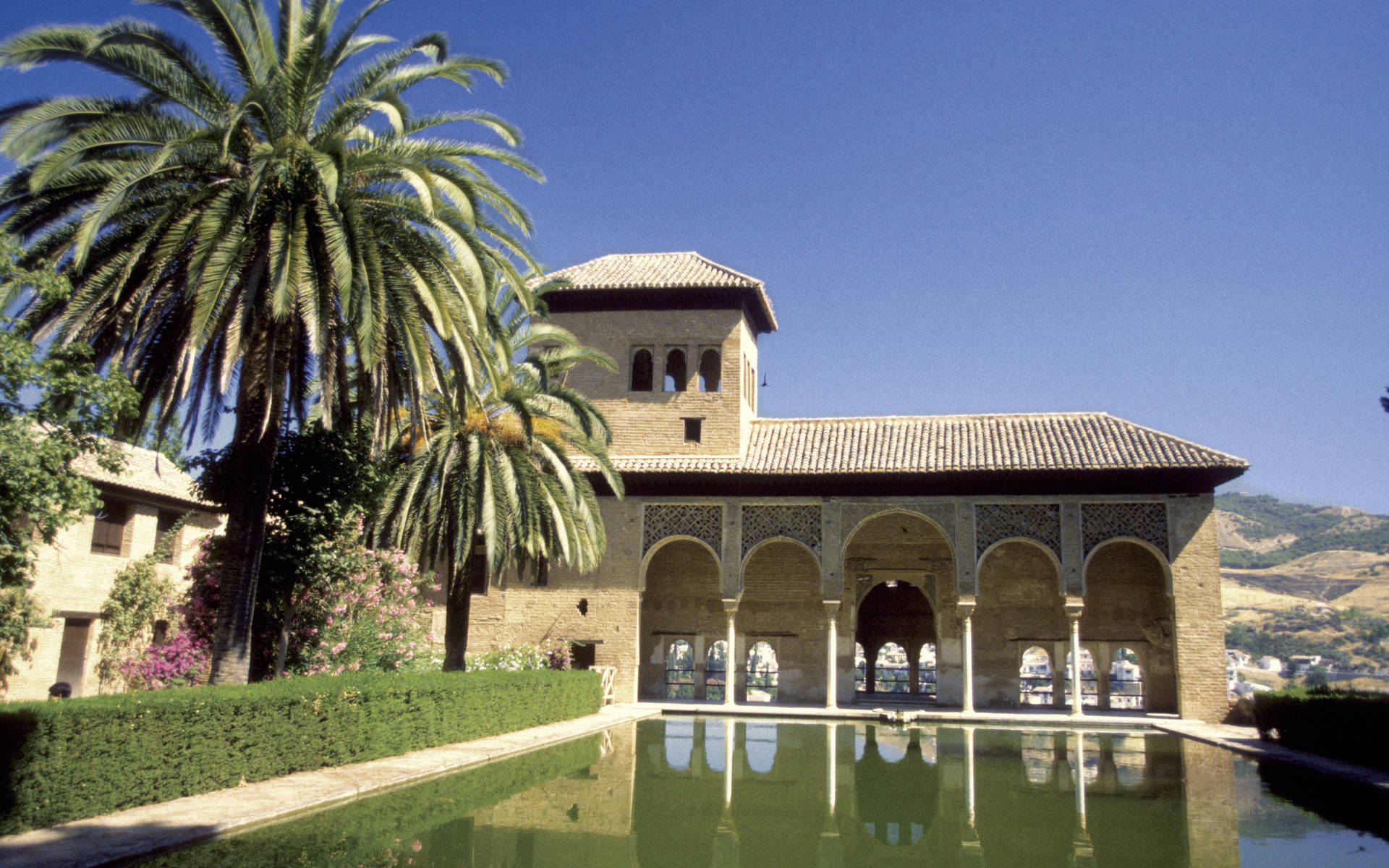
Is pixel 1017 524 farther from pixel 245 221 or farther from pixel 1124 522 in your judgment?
pixel 245 221

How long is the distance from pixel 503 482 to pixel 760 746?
225 inches

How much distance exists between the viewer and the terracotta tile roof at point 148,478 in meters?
20.1

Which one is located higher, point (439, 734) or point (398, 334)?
point (398, 334)

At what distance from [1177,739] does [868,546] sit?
8633mm

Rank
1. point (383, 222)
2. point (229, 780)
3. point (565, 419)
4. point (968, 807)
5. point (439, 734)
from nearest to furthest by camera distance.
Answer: point (229, 780)
point (968, 807)
point (383, 222)
point (439, 734)
point (565, 419)

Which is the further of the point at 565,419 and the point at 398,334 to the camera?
the point at 565,419

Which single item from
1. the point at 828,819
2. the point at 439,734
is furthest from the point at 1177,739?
the point at 439,734

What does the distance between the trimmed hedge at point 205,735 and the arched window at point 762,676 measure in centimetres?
1347

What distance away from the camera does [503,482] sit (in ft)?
52.5

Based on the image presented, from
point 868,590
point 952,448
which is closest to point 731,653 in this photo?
point 868,590

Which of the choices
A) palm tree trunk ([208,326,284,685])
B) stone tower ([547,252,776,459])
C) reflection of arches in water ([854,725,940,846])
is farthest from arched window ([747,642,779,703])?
palm tree trunk ([208,326,284,685])

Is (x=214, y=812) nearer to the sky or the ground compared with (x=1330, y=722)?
nearer to the ground

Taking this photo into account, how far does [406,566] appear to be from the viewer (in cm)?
1514

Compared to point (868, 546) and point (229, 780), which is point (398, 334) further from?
point (868, 546)
